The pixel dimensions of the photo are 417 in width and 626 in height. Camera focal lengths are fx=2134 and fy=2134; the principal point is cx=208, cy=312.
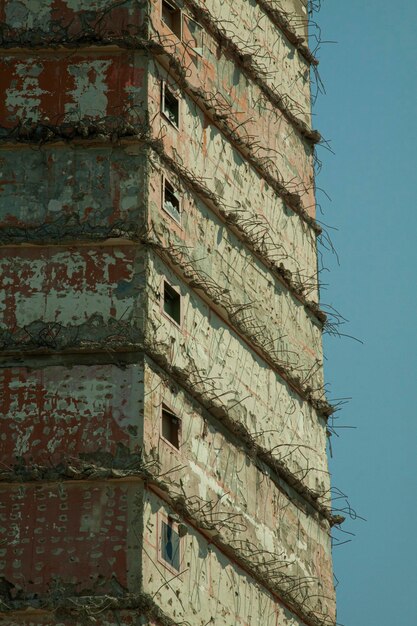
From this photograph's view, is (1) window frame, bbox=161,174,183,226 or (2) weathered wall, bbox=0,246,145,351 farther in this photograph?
(1) window frame, bbox=161,174,183,226

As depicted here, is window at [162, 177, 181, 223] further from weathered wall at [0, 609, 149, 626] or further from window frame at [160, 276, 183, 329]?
weathered wall at [0, 609, 149, 626]

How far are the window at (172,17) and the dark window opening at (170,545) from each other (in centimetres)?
727

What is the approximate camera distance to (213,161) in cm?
2850

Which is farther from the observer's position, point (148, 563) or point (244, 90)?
point (244, 90)

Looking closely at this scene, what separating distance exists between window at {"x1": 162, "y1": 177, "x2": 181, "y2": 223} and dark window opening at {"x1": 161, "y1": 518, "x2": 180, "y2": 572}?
4.26m

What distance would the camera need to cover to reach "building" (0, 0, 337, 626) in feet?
79.4

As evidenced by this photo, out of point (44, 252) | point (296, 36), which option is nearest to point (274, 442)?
point (44, 252)

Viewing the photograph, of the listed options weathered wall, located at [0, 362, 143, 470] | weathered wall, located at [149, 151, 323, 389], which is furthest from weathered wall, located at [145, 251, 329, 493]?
weathered wall, located at [0, 362, 143, 470]

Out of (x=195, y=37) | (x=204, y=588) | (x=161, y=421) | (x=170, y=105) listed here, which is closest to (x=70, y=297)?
(x=161, y=421)

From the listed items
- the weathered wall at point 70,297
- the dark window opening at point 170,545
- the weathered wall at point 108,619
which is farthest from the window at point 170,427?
the weathered wall at point 108,619

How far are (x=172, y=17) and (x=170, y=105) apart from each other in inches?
60.2

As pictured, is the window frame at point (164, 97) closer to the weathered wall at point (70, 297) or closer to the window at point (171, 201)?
the window at point (171, 201)

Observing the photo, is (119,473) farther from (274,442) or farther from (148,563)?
(274,442)

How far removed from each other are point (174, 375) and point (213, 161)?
13.2ft
